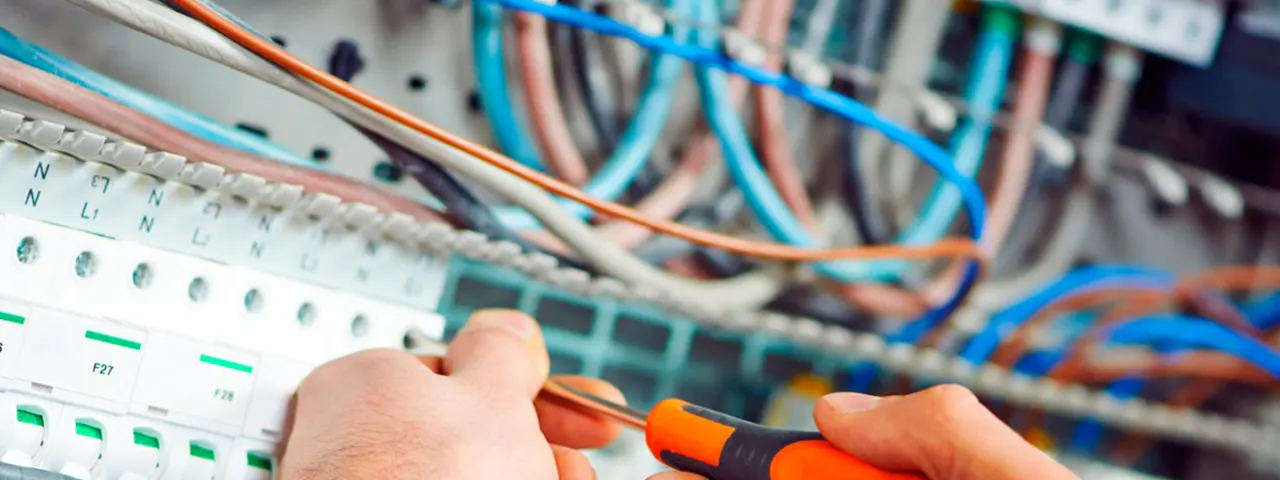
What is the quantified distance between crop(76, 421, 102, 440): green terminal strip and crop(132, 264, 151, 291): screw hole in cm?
7

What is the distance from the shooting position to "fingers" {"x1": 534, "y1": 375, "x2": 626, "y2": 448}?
1.85ft

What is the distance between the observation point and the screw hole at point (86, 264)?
1.63 feet

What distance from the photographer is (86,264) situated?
1.64 feet

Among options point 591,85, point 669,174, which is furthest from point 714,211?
point 591,85

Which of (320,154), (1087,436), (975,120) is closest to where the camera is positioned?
(320,154)

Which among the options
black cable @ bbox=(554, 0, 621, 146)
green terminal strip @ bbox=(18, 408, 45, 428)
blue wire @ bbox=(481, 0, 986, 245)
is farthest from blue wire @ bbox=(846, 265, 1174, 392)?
green terminal strip @ bbox=(18, 408, 45, 428)

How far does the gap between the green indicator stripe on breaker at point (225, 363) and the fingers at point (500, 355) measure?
0.11m

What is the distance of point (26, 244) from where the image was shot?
487mm

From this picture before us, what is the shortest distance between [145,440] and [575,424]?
23 centimetres

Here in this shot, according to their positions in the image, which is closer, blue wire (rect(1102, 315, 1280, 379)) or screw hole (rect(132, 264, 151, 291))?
screw hole (rect(132, 264, 151, 291))

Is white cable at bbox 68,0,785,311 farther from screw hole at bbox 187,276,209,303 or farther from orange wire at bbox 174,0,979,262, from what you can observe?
screw hole at bbox 187,276,209,303

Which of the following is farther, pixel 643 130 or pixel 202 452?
pixel 643 130

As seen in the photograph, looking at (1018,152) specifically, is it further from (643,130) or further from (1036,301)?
(643,130)

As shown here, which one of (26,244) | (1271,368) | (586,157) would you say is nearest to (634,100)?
(586,157)
